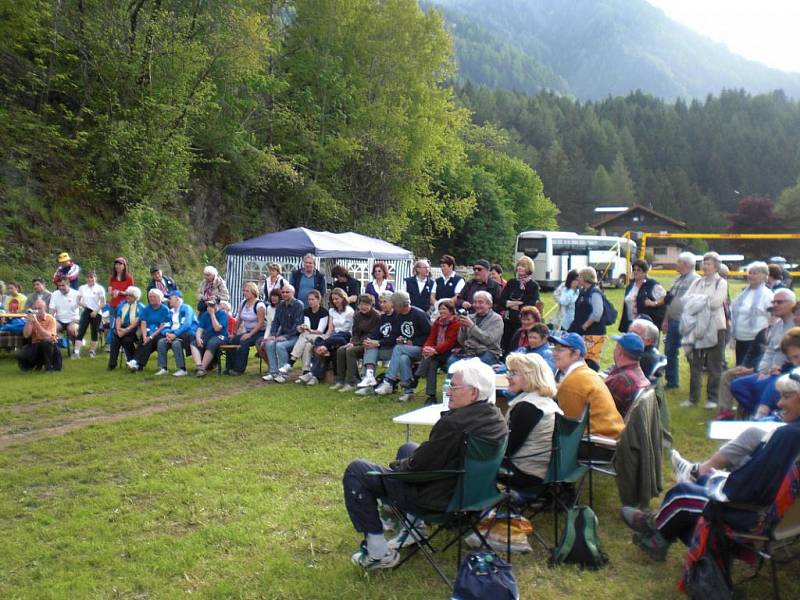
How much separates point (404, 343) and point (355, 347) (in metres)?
0.76

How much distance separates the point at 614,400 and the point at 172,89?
17768mm

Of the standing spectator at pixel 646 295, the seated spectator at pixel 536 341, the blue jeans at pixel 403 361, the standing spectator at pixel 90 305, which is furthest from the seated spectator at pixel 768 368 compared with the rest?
the standing spectator at pixel 90 305

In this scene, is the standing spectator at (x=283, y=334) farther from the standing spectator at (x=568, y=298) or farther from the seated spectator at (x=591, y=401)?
the seated spectator at (x=591, y=401)

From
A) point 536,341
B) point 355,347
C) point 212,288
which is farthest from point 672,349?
point 212,288

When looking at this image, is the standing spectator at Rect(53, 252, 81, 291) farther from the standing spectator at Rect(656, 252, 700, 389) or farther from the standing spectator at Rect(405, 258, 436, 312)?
the standing spectator at Rect(656, 252, 700, 389)

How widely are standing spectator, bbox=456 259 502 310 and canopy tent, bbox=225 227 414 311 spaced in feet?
15.2

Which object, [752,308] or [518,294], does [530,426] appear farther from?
[518,294]

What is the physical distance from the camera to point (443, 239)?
45.9 m

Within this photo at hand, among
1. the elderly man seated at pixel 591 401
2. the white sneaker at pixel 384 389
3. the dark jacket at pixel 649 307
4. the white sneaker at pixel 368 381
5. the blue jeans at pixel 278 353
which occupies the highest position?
the dark jacket at pixel 649 307

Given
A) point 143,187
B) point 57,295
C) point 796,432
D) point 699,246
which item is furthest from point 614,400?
point 699,246

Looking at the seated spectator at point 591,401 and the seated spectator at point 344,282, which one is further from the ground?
the seated spectator at point 344,282

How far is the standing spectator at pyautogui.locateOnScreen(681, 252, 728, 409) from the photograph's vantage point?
24.6 ft

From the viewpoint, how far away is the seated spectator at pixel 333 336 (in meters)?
9.50

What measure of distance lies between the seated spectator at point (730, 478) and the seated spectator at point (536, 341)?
197 cm
